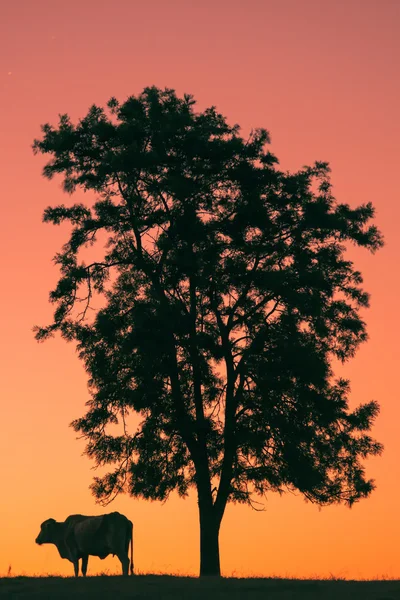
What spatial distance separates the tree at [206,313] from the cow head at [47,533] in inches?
216

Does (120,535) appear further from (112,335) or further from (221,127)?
(221,127)

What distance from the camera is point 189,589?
2492 centimetres

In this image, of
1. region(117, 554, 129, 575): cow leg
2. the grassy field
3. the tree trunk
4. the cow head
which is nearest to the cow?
region(117, 554, 129, 575): cow leg

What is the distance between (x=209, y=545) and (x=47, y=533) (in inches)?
362

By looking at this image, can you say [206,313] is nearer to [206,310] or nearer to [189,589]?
[206,310]

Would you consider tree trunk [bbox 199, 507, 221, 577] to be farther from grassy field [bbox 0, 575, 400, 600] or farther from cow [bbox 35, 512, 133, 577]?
grassy field [bbox 0, 575, 400, 600]

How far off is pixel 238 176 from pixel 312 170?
3.38m

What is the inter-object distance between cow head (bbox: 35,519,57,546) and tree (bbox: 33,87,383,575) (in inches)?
216

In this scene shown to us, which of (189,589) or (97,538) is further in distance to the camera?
(97,538)

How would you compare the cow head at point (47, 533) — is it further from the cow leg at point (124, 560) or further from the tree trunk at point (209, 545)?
the tree trunk at point (209, 545)

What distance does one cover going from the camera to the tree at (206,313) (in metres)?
33.3

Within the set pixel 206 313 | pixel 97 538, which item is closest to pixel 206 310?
pixel 206 313

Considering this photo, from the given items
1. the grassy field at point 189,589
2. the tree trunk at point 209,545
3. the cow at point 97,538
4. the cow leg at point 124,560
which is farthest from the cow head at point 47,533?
the grassy field at point 189,589

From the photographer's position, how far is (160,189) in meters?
35.1
